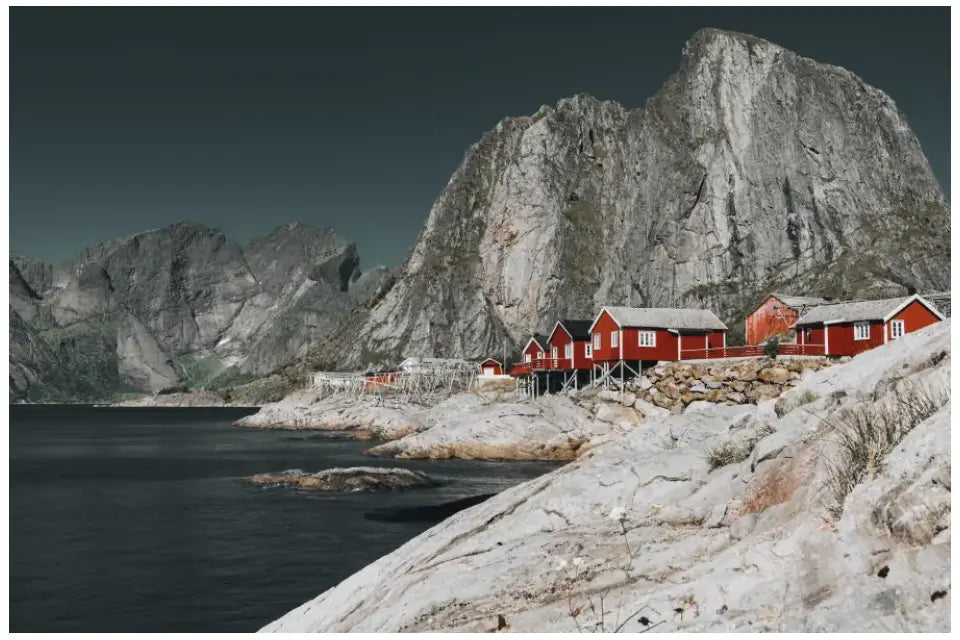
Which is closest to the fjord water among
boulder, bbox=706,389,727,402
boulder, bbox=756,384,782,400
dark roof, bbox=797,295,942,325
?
boulder, bbox=706,389,727,402

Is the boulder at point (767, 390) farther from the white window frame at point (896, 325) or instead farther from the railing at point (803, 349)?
the white window frame at point (896, 325)

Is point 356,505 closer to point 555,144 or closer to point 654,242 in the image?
point 654,242

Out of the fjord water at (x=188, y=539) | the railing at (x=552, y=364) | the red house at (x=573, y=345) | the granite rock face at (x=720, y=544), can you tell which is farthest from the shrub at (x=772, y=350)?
the granite rock face at (x=720, y=544)

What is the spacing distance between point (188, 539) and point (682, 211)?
12094 cm

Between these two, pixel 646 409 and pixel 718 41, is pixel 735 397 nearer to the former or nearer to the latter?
pixel 646 409

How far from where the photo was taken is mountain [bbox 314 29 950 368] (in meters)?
121

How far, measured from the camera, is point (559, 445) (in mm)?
54219

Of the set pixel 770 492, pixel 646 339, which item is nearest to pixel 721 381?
pixel 646 339

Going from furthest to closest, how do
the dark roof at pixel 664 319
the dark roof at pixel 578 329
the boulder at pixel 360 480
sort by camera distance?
the dark roof at pixel 578 329, the dark roof at pixel 664 319, the boulder at pixel 360 480

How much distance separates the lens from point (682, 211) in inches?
5413

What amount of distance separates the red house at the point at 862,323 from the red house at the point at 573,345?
69.2ft

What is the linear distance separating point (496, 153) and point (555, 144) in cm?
1945

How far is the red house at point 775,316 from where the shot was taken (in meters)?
75.4

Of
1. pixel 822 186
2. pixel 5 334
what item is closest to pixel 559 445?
pixel 5 334
